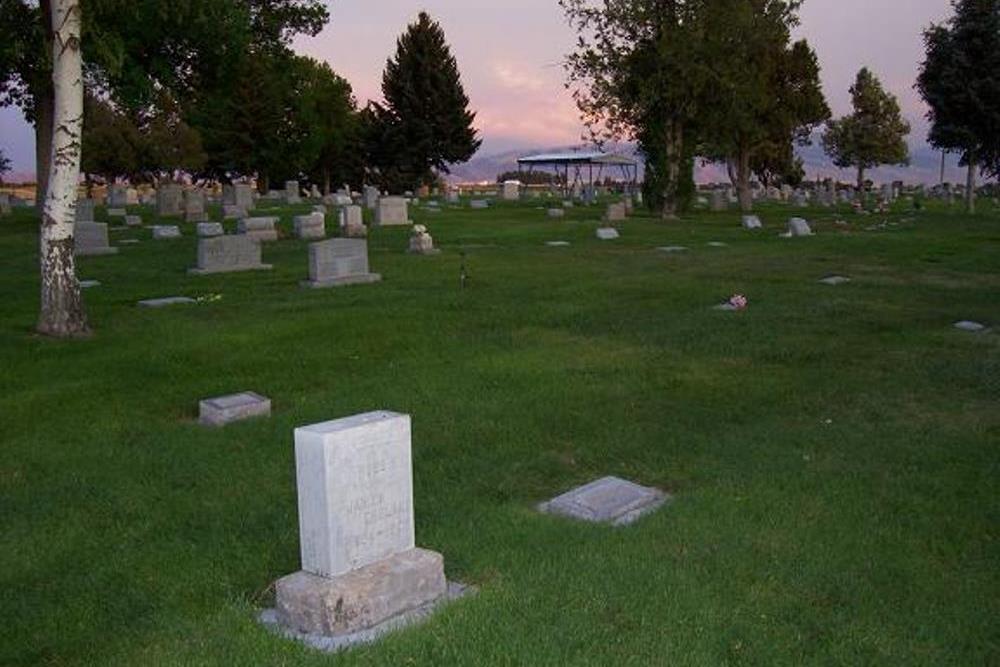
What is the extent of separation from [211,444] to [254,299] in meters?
7.65

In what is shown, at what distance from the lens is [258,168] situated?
62969 mm

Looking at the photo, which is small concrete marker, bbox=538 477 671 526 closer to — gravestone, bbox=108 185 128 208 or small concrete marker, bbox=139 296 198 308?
small concrete marker, bbox=139 296 198 308

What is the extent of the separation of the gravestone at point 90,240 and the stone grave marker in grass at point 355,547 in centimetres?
1897

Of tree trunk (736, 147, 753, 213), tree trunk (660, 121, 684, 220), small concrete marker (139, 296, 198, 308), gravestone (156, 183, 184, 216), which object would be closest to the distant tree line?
gravestone (156, 183, 184, 216)

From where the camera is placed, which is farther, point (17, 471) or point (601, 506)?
point (17, 471)

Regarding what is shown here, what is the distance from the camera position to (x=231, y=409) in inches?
307

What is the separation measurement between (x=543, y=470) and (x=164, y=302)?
30.1 feet

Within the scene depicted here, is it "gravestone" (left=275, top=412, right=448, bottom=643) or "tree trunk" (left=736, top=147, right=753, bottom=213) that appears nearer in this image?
"gravestone" (left=275, top=412, right=448, bottom=643)

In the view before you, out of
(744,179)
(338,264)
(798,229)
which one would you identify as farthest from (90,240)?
(744,179)

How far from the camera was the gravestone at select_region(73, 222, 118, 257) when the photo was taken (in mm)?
21438

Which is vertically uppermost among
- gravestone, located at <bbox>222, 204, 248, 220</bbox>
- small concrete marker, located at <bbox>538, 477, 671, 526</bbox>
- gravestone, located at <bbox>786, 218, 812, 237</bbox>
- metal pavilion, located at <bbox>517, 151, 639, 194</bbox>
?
metal pavilion, located at <bbox>517, 151, 639, 194</bbox>

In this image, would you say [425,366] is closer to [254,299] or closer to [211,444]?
[211,444]

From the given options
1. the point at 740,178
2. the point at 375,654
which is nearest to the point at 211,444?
the point at 375,654

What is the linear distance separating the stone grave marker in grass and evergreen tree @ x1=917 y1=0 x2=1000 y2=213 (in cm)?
4104
